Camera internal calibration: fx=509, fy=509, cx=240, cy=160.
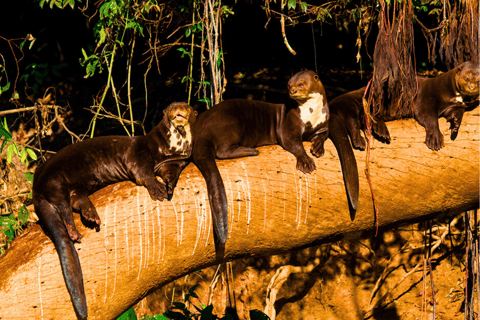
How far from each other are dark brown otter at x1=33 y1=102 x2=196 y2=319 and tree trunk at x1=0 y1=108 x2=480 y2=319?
0.05 meters

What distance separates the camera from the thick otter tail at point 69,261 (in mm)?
2129

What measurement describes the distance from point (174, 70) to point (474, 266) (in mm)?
3271

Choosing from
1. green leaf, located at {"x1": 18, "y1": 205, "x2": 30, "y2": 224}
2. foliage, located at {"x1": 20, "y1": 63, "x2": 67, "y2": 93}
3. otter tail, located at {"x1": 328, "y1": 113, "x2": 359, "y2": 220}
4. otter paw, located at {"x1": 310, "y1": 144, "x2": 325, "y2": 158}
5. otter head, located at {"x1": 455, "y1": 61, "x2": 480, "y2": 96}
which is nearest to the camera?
otter tail, located at {"x1": 328, "y1": 113, "x2": 359, "y2": 220}

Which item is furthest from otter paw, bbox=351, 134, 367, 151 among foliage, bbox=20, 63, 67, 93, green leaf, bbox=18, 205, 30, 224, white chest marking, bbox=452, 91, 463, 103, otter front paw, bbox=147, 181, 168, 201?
foliage, bbox=20, 63, 67, 93

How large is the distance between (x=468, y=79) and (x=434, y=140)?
413mm

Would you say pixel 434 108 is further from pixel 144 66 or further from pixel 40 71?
pixel 40 71

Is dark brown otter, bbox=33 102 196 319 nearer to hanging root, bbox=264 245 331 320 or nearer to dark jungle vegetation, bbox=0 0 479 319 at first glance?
dark jungle vegetation, bbox=0 0 479 319

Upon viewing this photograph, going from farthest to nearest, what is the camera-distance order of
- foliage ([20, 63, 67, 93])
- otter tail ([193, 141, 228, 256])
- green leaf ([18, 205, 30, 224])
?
foliage ([20, 63, 67, 93]), green leaf ([18, 205, 30, 224]), otter tail ([193, 141, 228, 256])

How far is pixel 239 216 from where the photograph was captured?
7.89 feet

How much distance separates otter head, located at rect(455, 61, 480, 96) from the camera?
8.86 ft

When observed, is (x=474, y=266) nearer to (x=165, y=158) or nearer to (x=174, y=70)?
(x=165, y=158)

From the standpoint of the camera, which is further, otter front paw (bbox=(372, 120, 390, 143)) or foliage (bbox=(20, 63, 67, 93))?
foliage (bbox=(20, 63, 67, 93))

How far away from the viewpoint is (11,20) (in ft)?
16.3

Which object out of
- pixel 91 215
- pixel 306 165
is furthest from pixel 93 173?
pixel 306 165
